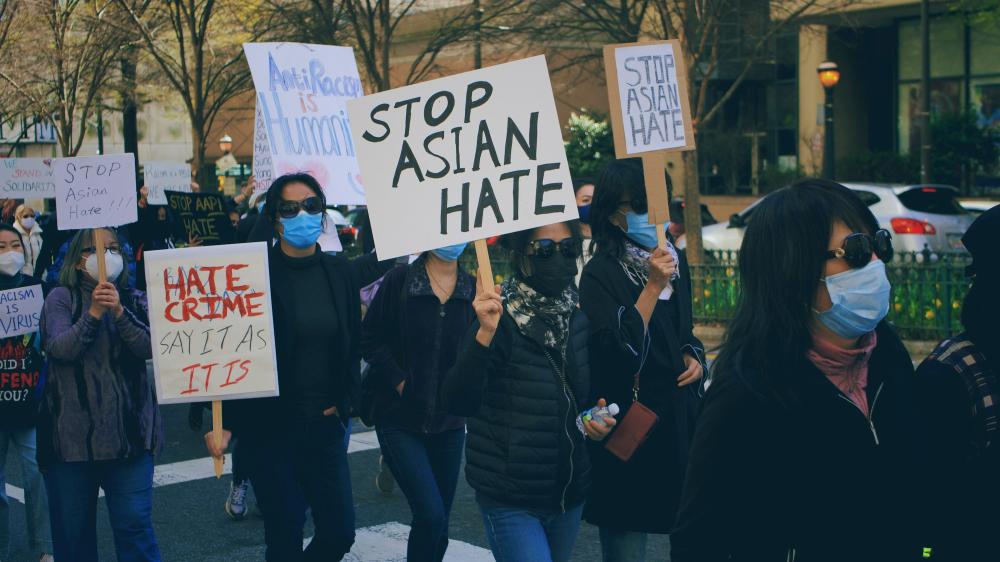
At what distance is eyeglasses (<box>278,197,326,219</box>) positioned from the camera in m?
5.32

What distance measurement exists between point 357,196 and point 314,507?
3.64m

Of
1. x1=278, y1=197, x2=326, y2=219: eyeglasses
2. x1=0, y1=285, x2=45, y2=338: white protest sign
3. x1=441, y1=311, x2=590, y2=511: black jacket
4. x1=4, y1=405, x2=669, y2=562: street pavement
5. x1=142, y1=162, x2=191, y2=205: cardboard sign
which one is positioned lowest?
x1=4, y1=405, x2=669, y2=562: street pavement

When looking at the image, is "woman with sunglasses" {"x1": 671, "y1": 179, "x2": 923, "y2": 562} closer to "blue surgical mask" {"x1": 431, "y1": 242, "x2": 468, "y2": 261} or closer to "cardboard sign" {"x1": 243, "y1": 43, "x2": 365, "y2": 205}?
"blue surgical mask" {"x1": 431, "y1": 242, "x2": 468, "y2": 261}

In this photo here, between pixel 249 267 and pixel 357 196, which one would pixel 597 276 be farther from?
pixel 357 196

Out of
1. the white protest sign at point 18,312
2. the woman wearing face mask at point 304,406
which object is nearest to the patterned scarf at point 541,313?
the woman wearing face mask at point 304,406

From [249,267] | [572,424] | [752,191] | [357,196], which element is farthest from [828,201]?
[752,191]

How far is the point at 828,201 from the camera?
8.85ft

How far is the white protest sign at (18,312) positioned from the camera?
6207mm

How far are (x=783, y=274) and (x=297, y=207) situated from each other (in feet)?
10.1

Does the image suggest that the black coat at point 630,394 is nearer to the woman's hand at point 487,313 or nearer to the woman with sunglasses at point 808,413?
the woman's hand at point 487,313

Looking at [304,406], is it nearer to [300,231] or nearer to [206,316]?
[206,316]

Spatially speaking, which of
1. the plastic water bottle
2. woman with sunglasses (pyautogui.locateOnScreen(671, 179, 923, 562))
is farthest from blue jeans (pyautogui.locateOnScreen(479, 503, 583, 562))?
woman with sunglasses (pyautogui.locateOnScreen(671, 179, 923, 562))

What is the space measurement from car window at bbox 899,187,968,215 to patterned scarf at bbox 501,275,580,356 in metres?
15.1

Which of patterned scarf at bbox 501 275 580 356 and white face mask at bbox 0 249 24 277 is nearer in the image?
patterned scarf at bbox 501 275 580 356
